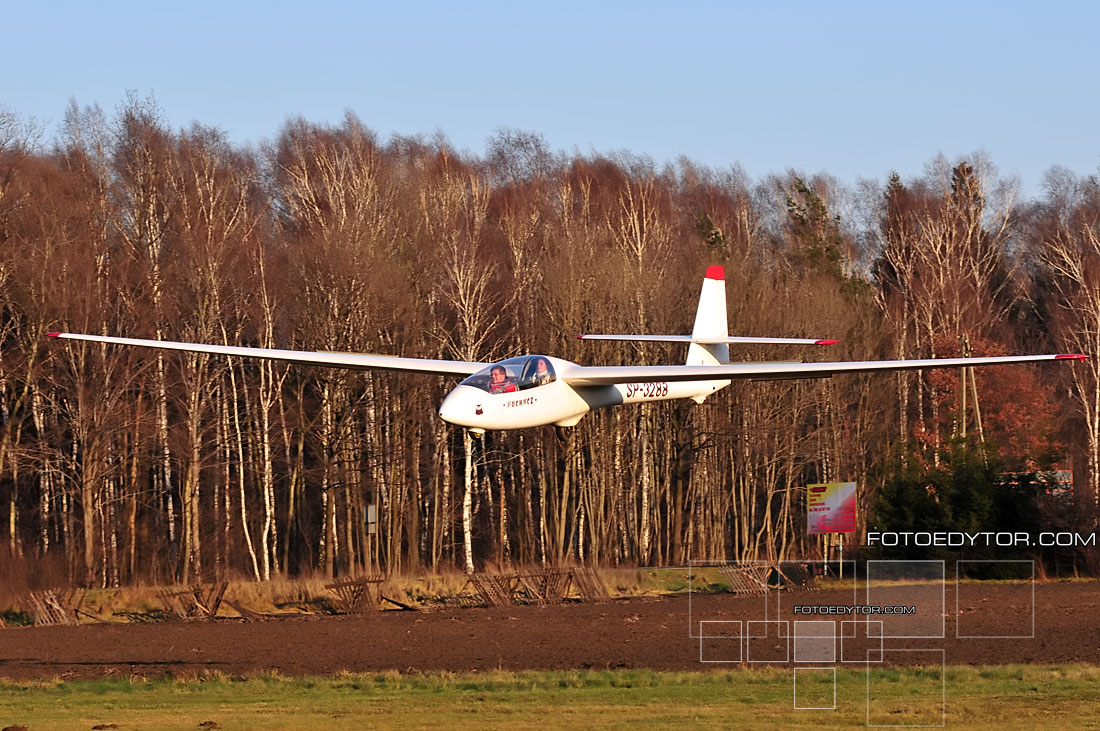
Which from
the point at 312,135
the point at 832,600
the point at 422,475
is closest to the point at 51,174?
the point at 422,475

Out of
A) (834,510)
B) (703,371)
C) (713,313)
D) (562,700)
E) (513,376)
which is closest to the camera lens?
(562,700)

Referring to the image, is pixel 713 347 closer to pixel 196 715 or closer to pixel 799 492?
pixel 196 715

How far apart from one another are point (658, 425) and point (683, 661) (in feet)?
91.1

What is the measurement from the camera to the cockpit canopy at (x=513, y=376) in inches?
790

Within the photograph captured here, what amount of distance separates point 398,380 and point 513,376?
77.0 ft

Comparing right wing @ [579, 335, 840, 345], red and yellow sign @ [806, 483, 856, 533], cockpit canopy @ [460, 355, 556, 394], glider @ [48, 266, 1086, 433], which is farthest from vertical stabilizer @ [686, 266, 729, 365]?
cockpit canopy @ [460, 355, 556, 394]

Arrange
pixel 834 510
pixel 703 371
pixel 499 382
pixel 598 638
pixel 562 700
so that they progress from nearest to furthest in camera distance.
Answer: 1. pixel 562 700
2. pixel 499 382
3. pixel 703 371
4. pixel 598 638
5. pixel 834 510

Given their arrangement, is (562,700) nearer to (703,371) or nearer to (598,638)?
(703,371)

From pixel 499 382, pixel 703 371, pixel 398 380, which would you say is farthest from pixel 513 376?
pixel 398 380

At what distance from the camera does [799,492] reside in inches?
2068

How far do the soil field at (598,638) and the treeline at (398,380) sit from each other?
8349 mm

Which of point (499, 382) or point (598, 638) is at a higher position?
point (499, 382)

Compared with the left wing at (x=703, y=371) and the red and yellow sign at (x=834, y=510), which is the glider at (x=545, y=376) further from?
the red and yellow sign at (x=834, y=510)

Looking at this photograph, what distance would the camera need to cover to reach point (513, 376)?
2041cm
